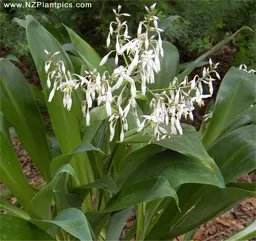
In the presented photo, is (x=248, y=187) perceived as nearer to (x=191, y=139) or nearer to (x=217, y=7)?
(x=191, y=139)

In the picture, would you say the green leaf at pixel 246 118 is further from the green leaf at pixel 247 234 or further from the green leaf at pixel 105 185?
the green leaf at pixel 105 185

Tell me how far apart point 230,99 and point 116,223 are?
0.47 meters

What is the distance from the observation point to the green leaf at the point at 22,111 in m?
1.12

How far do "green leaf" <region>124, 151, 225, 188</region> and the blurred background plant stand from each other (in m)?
0.90

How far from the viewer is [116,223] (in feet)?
3.71

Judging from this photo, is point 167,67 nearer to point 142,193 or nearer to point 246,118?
point 246,118

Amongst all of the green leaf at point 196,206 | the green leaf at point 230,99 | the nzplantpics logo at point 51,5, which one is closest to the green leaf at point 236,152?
the green leaf at point 196,206

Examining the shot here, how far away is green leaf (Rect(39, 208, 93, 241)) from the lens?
75 cm

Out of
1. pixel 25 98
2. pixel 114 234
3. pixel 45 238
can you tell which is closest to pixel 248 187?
pixel 114 234

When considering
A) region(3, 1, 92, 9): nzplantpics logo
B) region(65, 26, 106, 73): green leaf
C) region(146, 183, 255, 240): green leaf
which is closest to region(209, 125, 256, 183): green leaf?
region(146, 183, 255, 240): green leaf

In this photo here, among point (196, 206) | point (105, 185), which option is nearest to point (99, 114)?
point (105, 185)

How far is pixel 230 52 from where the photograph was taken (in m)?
2.35

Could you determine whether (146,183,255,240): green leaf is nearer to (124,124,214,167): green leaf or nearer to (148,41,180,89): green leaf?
(124,124,214,167): green leaf

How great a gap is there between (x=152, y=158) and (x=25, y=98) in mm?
399
